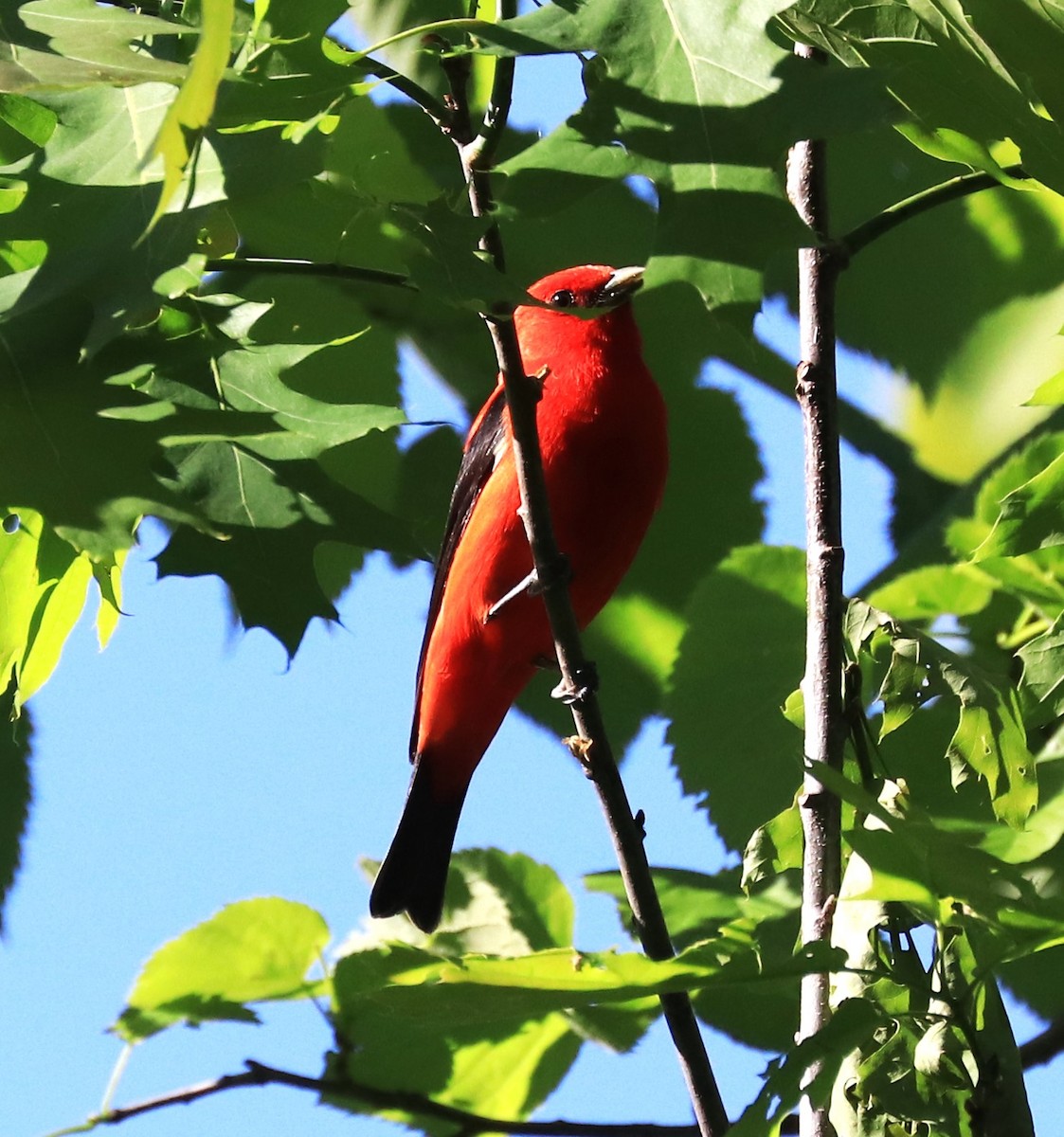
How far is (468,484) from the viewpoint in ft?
11.4

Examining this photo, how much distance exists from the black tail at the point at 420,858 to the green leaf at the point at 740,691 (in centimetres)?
123

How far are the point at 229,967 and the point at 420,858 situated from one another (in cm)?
162

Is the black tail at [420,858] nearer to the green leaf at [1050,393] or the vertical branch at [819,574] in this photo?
the vertical branch at [819,574]

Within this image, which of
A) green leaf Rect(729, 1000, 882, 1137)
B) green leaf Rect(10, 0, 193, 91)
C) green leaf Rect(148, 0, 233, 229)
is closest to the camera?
→ green leaf Rect(148, 0, 233, 229)

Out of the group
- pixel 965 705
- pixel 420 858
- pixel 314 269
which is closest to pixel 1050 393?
pixel 965 705

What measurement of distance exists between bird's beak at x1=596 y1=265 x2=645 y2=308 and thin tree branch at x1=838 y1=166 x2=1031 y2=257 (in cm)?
79

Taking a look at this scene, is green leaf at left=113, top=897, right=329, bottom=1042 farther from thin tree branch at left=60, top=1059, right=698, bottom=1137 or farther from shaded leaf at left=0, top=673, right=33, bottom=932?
shaded leaf at left=0, top=673, right=33, bottom=932

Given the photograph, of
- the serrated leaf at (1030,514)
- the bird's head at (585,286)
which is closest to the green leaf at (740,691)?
the serrated leaf at (1030,514)

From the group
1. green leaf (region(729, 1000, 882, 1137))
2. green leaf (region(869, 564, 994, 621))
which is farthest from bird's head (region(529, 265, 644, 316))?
green leaf (region(729, 1000, 882, 1137))

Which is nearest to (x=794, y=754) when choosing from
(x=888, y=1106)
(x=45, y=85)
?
(x=888, y=1106)

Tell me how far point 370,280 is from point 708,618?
2.23 ft

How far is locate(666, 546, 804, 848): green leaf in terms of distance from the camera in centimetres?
219

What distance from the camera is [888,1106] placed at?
1.60 metres

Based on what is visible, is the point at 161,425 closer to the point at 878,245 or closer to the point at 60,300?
the point at 60,300
